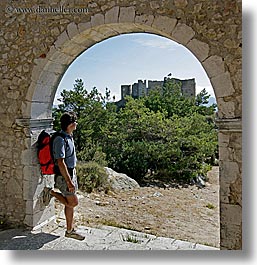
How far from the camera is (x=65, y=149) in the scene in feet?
9.54

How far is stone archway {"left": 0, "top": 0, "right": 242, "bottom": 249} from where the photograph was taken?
2502 mm

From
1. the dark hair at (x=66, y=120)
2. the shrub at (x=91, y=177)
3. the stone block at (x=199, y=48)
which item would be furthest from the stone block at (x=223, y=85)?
the shrub at (x=91, y=177)

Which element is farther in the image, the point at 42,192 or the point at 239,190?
the point at 42,192

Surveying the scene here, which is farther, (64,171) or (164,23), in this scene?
(64,171)

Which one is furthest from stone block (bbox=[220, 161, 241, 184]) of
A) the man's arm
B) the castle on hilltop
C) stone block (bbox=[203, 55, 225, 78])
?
the castle on hilltop

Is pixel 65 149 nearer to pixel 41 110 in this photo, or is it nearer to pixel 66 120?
pixel 66 120

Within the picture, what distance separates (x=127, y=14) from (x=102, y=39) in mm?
494

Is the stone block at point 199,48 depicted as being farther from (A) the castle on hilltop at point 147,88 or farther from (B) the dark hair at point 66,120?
(A) the castle on hilltop at point 147,88

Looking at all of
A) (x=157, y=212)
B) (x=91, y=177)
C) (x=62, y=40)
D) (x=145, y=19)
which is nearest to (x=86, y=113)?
(x=91, y=177)

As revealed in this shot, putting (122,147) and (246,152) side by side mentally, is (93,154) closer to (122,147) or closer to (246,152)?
(122,147)

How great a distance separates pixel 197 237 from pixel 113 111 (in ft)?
13.0

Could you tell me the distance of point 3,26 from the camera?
10.8 feet

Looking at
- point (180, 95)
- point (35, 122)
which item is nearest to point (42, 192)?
point (35, 122)

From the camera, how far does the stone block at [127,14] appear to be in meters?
2.77
